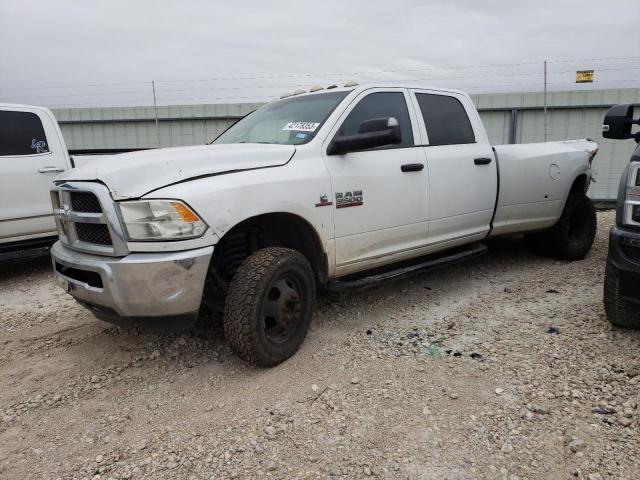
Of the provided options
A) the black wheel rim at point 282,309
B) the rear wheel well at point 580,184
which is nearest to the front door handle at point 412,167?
the black wheel rim at point 282,309

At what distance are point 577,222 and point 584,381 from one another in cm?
333

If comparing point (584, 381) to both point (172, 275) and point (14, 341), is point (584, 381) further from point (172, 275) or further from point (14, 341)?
point (14, 341)

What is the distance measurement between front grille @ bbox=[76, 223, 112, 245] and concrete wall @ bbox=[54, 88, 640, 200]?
28.4 ft

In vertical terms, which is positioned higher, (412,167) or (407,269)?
(412,167)

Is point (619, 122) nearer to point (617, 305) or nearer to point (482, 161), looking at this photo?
point (482, 161)

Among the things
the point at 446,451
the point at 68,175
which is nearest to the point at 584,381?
the point at 446,451

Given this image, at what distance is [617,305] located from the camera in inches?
134

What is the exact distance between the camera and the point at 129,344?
3631 millimetres

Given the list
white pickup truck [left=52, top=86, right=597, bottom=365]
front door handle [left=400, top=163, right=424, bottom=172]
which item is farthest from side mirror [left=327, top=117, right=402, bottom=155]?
front door handle [left=400, top=163, right=424, bottom=172]

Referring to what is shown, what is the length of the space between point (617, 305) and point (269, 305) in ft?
7.82

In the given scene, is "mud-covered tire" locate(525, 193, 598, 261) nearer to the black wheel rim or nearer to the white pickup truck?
the white pickup truck

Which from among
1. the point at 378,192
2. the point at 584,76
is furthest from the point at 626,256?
the point at 584,76

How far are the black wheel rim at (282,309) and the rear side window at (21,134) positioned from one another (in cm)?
390

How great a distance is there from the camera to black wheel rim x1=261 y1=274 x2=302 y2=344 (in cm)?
321
